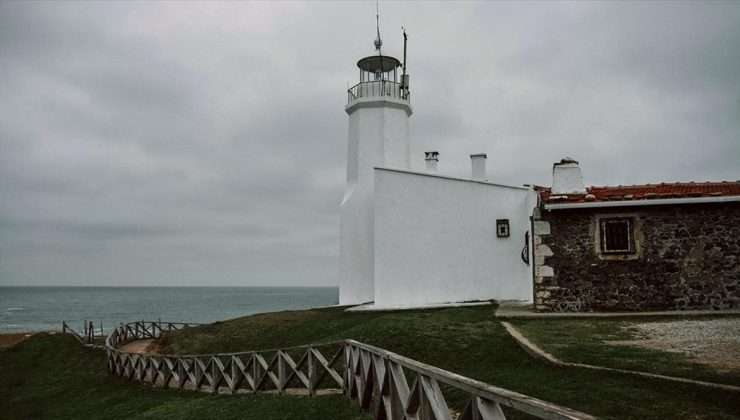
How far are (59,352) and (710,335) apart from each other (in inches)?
984

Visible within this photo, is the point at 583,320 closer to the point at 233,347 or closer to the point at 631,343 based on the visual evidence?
the point at 631,343

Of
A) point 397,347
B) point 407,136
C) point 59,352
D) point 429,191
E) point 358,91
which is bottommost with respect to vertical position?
point 59,352

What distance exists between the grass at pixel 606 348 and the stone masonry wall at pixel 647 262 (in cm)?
139

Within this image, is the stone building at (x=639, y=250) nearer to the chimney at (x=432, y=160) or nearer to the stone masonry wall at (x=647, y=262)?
the stone masonry wall at (x=647, y=262)

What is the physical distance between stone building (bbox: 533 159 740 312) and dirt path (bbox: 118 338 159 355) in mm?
14132

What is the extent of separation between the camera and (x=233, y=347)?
59.2ft

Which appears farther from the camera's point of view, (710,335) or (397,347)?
(397,347)

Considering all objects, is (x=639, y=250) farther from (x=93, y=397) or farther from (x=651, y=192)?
(x=93, y=397)

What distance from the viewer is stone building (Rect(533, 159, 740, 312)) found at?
46.7ft

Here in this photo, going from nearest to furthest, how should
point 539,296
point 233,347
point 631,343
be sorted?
point 631,343 < point 539,296 < point 233,347

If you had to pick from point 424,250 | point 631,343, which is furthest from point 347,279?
point 631,343

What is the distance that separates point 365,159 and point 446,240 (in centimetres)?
618

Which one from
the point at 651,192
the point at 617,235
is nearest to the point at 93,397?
the point at 617,235

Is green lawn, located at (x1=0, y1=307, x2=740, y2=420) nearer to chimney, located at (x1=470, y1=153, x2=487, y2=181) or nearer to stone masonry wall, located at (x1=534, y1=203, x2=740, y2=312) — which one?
stone masonry wall, located at (x1=534, y1=203, x2=740, y2=312)
